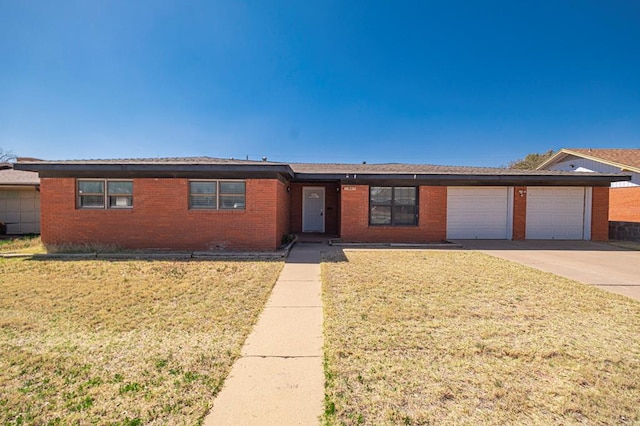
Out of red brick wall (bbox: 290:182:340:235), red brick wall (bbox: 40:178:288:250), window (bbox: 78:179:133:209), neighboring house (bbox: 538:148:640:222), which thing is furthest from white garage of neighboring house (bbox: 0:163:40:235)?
neighboring house (bbox: 538:148:640:222)

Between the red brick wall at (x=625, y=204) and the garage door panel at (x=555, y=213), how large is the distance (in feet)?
16.3

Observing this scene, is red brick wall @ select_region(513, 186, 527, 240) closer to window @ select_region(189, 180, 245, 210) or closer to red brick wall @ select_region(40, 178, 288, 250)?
red brick wall @ select_region(40, 178, 288, 250)

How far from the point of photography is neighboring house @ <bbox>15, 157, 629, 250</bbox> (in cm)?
1003

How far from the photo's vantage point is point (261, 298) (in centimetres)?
535

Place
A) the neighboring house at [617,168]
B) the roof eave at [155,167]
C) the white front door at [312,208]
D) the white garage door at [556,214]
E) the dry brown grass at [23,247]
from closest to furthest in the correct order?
the roof eave at [155,167] < the dry brown grass at [23,247] < the white garage door at [556,214] < the white front door at [312,208] < the neighboring house at [617,168]

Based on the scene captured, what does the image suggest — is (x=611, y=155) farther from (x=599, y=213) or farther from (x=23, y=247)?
(x=23, y=247)

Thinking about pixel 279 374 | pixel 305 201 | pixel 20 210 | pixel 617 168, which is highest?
pixel 617 168

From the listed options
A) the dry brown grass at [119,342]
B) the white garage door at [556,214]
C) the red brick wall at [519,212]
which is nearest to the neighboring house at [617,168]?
the white garage door at [556,214]

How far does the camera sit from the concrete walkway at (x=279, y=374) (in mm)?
2410

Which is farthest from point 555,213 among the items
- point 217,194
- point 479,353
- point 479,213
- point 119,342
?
point 119,342

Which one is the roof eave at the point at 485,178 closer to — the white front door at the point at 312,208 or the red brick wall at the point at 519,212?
A: the red brick wall at the point at 519,212

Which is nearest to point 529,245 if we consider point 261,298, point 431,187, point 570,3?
point 431,187

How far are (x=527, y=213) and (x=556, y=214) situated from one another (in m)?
1.31

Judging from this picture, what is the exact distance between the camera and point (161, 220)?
10.2 m
